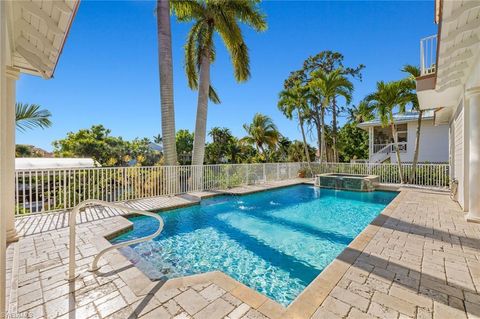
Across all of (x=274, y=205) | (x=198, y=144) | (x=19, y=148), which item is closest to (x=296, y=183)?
(x=274, y=205)

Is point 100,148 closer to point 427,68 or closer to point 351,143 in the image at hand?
point 427,68

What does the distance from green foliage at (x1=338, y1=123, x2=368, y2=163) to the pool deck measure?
18970 mm

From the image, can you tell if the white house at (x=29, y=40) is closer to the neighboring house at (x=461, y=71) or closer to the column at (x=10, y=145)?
the column at (x=10, y=145)

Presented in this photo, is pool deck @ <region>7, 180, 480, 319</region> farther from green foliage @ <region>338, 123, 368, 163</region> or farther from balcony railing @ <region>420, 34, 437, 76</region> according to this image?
green foliage @ <region>338, 123, 368, 163</region>

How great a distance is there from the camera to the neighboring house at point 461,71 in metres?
3.45

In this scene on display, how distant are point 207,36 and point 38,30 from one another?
291 inches

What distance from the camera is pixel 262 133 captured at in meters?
18.0

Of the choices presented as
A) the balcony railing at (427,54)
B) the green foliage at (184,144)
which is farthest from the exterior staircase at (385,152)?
the green foliage at (184,144)

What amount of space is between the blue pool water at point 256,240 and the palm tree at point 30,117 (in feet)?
14.2

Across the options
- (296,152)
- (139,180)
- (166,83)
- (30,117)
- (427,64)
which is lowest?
(139,180)

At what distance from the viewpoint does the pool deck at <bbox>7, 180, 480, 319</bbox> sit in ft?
7.03

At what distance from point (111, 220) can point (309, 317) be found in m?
4.92

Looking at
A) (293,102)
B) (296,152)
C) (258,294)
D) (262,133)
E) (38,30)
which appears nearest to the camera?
(258,294)

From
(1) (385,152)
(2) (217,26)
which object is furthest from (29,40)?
(1) (385,152)
